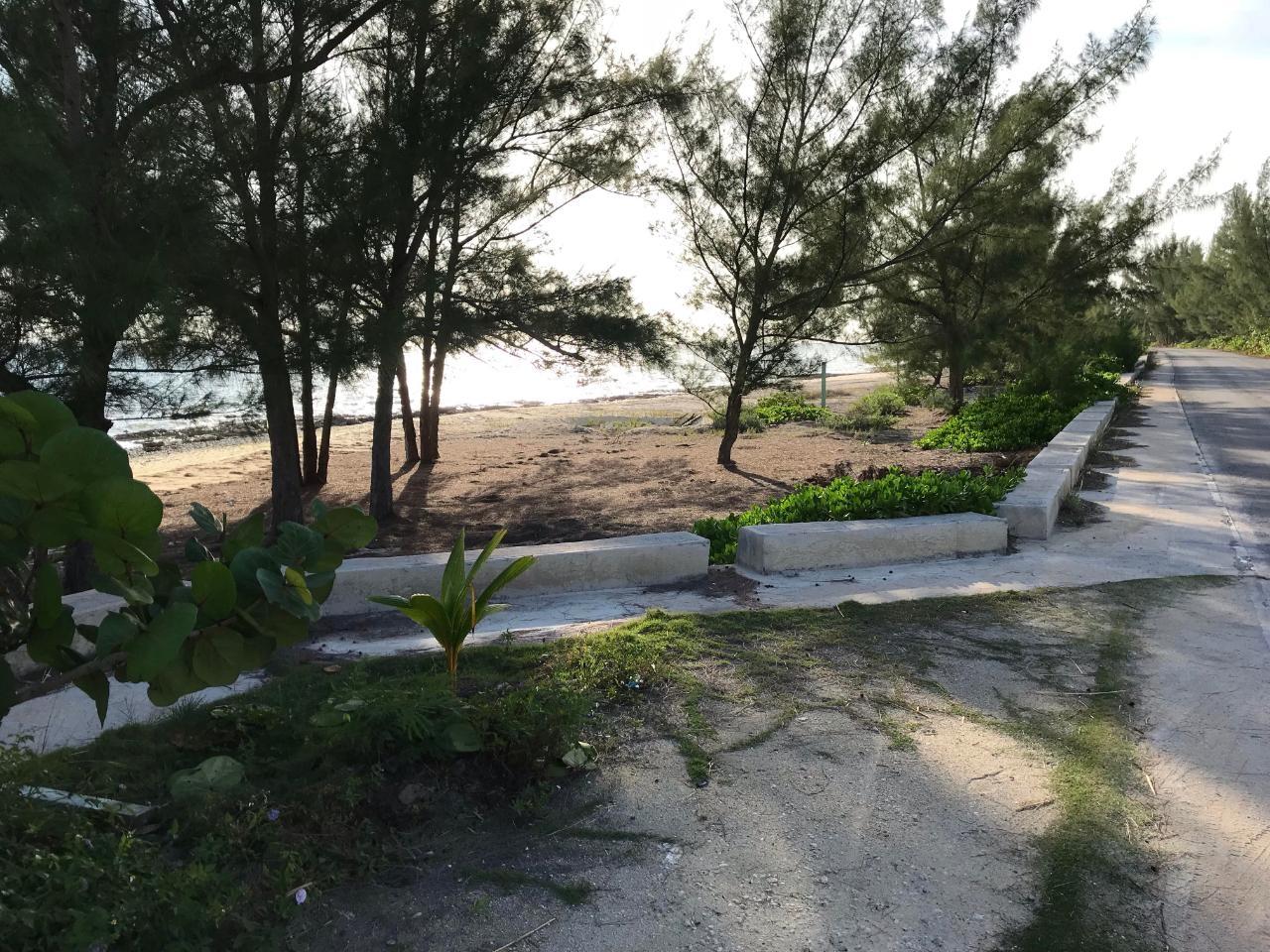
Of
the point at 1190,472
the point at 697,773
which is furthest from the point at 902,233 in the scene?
the point at 697,773

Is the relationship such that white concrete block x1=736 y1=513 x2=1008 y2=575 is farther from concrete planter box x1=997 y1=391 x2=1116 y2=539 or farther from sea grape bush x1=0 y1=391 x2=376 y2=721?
sea grape bush x1=0 y1=391 x2=376 y2=721

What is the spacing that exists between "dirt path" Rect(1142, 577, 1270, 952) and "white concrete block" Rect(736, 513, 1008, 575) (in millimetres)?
1273

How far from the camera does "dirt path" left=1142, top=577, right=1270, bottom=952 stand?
2150 millimetres

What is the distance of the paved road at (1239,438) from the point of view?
6.77m

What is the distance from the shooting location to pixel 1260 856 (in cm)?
237

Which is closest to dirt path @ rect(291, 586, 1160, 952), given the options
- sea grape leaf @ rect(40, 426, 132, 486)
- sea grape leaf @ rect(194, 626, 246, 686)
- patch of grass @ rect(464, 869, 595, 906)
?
patch of grass @ rect(464, 869, 595, 906)

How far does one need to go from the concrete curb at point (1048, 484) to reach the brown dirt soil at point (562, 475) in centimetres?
89

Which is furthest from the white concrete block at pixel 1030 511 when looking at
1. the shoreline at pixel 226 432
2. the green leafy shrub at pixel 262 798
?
the shoreline at pixel 226 432

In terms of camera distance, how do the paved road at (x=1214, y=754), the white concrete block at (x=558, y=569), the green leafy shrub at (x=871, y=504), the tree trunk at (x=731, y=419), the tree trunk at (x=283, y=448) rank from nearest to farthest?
the paved road at (x=1214, y=754) < the white concrete block at (x=558, y=569) < the green leafy shrub at (x=871, y=504) < the tree trunk at (x=283, y=448) < the tree trunk at (x=731, y=419)

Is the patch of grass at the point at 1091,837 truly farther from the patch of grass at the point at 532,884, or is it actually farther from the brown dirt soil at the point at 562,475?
the brown dirt soil at the point at 562,475

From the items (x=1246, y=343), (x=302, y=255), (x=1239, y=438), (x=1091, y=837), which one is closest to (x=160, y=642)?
(x=1091, y=837)

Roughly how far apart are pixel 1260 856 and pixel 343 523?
238 centimetres

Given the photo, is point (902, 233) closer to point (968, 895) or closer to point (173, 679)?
point (968, 895)

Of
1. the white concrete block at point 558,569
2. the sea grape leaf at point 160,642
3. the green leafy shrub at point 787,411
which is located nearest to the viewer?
the sea grape leaf at point 160,642
